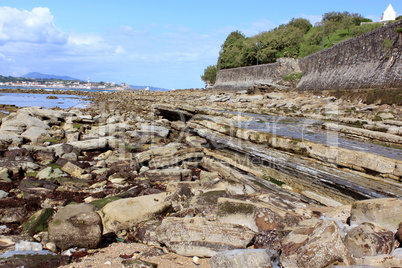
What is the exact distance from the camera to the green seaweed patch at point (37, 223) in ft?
13.0

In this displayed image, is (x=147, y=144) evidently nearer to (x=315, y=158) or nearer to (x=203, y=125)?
(x=203, y=125)

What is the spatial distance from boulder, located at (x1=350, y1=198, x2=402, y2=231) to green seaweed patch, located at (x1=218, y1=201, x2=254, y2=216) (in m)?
1.33

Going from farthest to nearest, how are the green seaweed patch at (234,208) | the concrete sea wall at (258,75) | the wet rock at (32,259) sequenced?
1. the concrete sea wall at (258,75)
2. the green seaweed patch at (234,208)
3. the wet rock at (32,259)

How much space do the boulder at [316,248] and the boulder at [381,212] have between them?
621mm

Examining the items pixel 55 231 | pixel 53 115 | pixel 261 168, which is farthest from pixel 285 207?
pixel 53 115

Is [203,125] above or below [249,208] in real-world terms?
above

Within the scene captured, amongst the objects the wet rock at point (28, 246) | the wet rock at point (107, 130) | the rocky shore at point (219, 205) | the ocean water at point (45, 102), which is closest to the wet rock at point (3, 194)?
the rocky shore at point (219, 205)

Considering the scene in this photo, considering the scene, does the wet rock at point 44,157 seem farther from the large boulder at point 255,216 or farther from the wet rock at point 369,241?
the wet rock at point 369,241

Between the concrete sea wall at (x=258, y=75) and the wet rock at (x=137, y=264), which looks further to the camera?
the concrete sea wall at (x=258, y=75)

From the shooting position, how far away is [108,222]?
4.14 m

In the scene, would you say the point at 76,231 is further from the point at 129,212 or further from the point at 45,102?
the point at 45,102

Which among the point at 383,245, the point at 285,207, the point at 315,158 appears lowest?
the point at 285,207

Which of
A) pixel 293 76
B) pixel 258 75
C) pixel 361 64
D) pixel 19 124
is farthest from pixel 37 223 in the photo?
pixel 258 75

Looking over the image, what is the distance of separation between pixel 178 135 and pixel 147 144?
1949 millimetres
